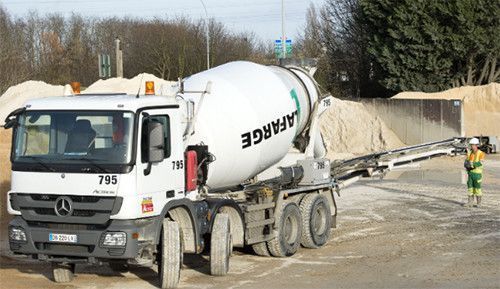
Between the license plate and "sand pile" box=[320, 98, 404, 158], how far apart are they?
2762cm

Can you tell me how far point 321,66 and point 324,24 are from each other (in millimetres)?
5332

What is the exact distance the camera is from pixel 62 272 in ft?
41.3

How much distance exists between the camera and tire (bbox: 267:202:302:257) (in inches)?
570

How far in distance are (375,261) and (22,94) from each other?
1165 inches

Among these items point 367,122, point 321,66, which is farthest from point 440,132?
point 321,66

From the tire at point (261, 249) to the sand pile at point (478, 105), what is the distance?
1053 inches

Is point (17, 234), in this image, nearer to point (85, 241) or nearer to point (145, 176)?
point (85, 241)

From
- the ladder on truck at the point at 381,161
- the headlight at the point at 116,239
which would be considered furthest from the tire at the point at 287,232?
the headlight at the point at 116,239

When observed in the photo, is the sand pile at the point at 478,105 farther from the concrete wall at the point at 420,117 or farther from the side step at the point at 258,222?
the side step at the point at 258,222

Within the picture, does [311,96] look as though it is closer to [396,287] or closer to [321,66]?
[396,287]

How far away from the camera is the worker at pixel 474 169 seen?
67.5ft

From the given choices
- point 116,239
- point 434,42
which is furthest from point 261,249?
point 434,42

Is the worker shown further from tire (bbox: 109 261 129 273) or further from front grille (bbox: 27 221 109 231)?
front grille (bbox: 27 221 109 231)

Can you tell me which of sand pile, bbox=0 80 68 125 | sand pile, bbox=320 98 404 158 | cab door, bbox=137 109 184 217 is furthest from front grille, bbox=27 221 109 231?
sand pile, bbox=0 80 68 125
